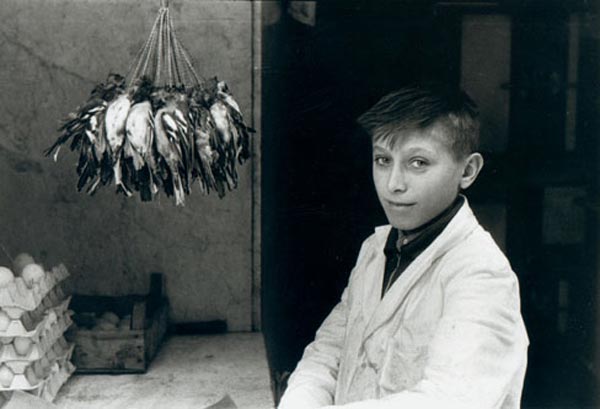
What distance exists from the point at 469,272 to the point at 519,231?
3.12ft

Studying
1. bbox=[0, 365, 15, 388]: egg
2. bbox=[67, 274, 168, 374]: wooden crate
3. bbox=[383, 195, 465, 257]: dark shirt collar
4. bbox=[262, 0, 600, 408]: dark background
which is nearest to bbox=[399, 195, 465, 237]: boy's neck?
bbox=[383, 195, 465, 257]: dark shirt collar

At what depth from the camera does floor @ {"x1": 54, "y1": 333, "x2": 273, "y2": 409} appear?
2609 millimetres

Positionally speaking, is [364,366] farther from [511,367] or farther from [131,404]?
[131,404]

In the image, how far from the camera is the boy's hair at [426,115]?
79.7 inches

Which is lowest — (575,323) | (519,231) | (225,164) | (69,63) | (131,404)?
(131,404)

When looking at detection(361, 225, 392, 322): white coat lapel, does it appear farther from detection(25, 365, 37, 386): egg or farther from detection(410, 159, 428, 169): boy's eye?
detection(25, 365, 37, 386): egg

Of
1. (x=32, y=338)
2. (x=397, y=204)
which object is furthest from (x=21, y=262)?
(x=397, y=204)

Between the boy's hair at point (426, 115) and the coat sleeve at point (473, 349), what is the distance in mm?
307

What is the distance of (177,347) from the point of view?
10.1ft

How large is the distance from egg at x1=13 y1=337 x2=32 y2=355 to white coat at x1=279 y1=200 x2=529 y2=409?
786 millimetres

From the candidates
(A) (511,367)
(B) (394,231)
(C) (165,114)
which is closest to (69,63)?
(C) (165,114)

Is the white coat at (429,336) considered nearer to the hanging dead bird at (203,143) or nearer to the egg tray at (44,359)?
the hanging dead bird at (203,143)

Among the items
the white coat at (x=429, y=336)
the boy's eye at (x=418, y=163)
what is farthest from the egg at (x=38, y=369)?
the boy's eye at (x=418, y=163)

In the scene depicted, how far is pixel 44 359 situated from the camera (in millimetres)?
2590
